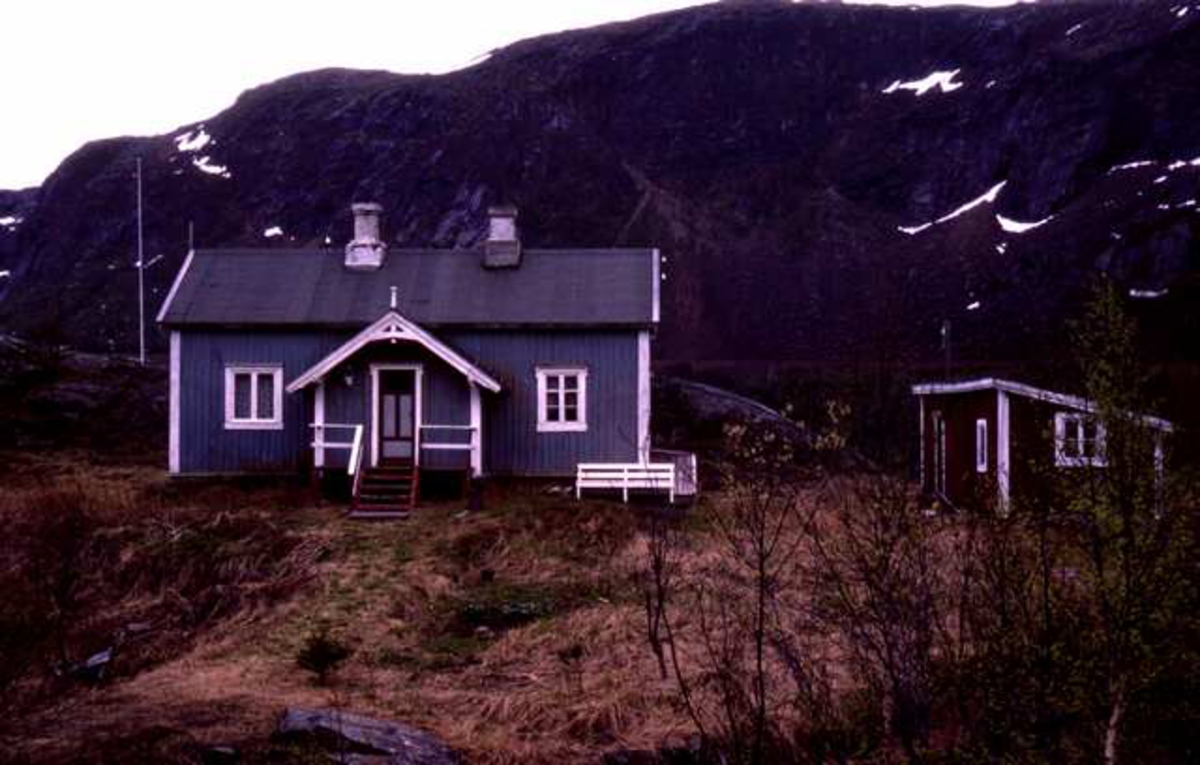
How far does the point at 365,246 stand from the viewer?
26906 mm

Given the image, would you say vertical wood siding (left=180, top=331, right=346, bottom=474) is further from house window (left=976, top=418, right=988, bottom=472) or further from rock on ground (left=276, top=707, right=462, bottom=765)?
rock on ground (left=276, top=707, right=462, bottom=765)

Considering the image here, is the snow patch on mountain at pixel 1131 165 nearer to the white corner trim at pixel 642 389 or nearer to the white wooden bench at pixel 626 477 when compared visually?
the white corner trim at pixel 642 389

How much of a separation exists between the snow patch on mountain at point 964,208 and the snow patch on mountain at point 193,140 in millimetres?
76458

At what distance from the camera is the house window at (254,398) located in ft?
81.7

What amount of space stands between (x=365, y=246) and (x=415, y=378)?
4579 millimetres

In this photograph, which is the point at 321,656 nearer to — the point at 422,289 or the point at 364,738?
the point at 364,738

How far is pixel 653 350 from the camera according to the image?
83.4 meters

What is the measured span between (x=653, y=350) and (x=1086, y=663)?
76.2 m

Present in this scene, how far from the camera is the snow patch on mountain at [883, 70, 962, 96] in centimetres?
12219

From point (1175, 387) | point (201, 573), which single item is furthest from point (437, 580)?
point (1175, 387)

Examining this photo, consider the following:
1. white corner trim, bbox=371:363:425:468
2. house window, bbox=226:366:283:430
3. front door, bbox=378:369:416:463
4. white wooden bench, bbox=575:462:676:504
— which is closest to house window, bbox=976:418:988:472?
white wooden bench, bbox=575:462:676:504

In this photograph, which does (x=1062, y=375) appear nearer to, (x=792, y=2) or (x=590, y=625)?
(x=590, y=625)

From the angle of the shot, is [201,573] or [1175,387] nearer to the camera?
[201,573]

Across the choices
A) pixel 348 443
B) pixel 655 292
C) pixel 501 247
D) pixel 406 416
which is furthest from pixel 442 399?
pixel 655 292
